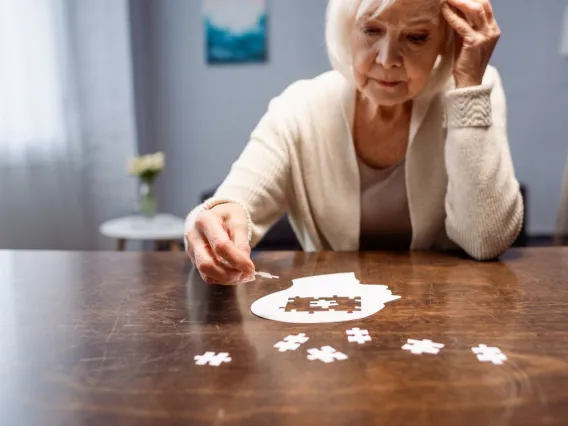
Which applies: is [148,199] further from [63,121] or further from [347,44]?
[347,44]

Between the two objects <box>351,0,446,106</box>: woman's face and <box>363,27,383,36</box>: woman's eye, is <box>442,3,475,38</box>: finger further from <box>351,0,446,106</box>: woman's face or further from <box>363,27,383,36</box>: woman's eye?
<box>363,27,383,36</box>: woman's eye

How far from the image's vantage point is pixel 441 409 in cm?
53

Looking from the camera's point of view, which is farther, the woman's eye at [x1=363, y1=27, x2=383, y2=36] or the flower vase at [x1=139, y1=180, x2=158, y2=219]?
the flower vase at [x1=139, y1=180, x2=158, y2=219]

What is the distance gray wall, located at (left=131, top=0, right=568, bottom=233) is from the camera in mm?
3650

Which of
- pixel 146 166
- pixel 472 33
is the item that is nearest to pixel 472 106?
pixel 472 33

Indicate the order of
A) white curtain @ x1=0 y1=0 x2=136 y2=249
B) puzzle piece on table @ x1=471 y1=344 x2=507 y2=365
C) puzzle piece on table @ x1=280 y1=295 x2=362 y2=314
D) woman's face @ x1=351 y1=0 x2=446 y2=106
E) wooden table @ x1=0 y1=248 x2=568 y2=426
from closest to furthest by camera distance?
wooden table @ x1=0 y1=248 x2=568 y2=426, puzzle piece on table @ x1=471 y1=344 x2=507 y2=365, puzzle piece on table @ x1=280 y1=295 x2=362 y2=314, woman's face @ x1=351 y1=0 x2=446 y2=106, white curtain @ x1=0 y1=0 x2=136 y2=249

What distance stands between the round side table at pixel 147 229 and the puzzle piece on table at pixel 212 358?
83.2 inches

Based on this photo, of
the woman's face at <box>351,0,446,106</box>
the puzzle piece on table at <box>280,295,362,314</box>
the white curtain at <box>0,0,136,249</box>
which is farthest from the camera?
the white curtain at <box>0,0,136,249</box>

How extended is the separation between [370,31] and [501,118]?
0.37 metres

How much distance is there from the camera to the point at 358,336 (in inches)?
28.1

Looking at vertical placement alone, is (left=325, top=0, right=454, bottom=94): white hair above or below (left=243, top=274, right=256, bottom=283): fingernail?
above

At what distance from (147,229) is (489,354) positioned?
8.09ft

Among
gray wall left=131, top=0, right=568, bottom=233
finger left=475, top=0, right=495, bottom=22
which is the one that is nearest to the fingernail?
finger left=475, top=0, right=495, bottom=22

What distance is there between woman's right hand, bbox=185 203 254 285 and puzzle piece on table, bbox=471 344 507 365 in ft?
1.21
